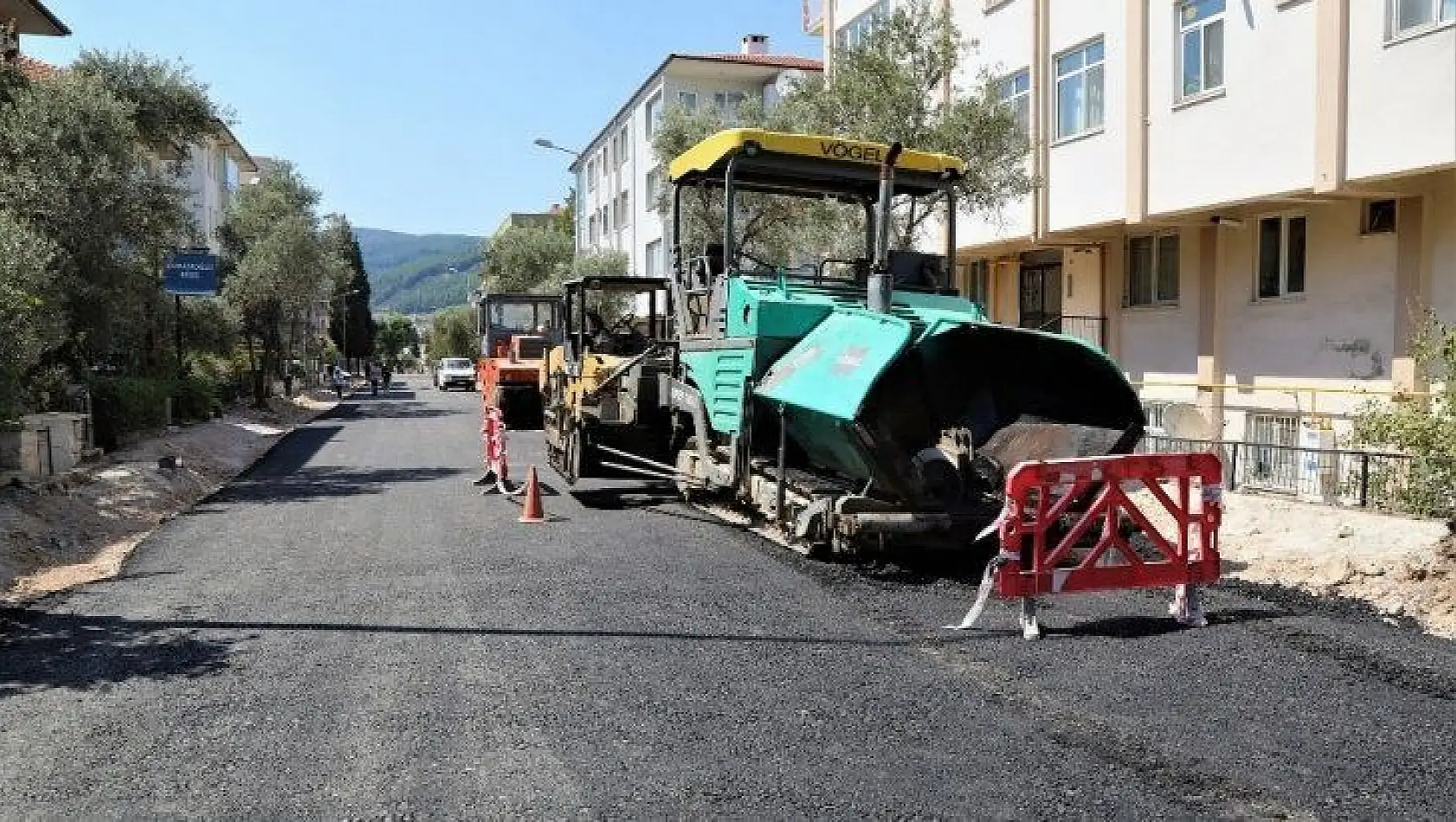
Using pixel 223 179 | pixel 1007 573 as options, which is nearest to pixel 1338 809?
pixel 1007 573

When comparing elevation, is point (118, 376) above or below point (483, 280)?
below

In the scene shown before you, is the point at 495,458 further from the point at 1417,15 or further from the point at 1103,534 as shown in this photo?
the point at 1417,15

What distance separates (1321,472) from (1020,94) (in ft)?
34.3

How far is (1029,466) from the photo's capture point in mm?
6312

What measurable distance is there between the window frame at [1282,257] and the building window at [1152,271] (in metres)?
1.63

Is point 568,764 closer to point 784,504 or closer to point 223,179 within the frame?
point 784,504

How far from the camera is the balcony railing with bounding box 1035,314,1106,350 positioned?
18.6 meters

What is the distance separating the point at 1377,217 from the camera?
13609 mm

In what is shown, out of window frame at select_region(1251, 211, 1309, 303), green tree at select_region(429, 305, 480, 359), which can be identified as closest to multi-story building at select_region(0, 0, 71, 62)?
window frame at select_region(1251, 211, 1309, 303)

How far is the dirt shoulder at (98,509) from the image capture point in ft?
29.7

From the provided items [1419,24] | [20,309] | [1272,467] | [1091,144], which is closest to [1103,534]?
[1272,467]

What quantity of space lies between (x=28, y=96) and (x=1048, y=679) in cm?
1423

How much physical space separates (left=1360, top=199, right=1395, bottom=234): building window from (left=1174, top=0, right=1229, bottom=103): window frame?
7.62ft

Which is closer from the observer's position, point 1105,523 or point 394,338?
point 1105,523
